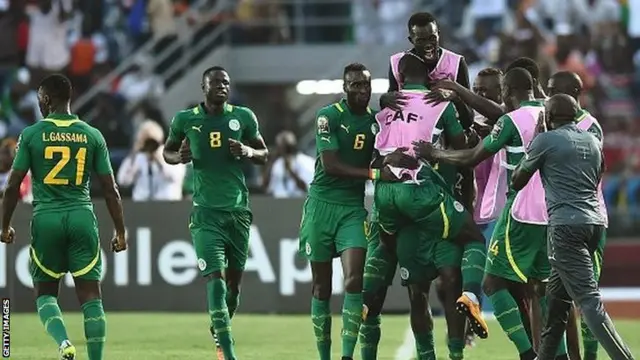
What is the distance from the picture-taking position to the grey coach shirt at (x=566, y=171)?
10.6m

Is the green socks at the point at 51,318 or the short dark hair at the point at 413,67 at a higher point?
the short dark hair at the point at 413,67

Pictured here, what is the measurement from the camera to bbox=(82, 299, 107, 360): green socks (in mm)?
11555

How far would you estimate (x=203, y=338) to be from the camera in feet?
53.1

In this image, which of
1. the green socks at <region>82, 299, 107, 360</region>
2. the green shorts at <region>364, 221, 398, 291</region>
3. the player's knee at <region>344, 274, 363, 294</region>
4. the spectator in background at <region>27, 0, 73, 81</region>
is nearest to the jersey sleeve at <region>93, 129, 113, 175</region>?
the green socks at <region>82, 299, 107, 360</region>

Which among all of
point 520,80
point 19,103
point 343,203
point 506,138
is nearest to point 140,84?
point 19,103

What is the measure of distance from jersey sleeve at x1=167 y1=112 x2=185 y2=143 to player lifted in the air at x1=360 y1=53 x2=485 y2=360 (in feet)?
6.60

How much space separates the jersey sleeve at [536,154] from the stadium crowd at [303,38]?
13777 millimetres

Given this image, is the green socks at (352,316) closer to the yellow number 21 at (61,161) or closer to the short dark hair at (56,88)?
the yellow number 21 at (61,161)

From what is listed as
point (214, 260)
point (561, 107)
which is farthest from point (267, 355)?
point (561, 107)

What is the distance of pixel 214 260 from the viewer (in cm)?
1266

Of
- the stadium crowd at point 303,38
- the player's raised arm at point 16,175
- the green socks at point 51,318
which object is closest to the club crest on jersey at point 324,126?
the player's raised arm at point 16,175

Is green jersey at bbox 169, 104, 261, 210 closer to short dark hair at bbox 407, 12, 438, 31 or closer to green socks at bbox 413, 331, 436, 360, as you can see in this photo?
short dark hair at bbox 407, 12, 438, 31

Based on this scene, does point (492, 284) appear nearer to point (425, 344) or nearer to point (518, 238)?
point (518, 238)

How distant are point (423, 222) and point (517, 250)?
0.73 meters
